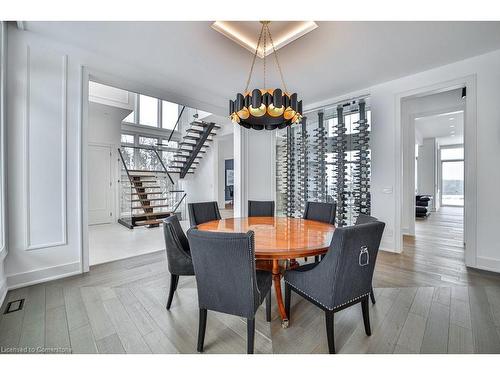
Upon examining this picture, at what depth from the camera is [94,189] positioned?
19.3 ft

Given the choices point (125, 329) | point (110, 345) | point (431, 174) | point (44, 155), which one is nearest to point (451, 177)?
point (431, 174)

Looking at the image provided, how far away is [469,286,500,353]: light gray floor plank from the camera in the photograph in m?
1.48

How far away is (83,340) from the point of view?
1.56m

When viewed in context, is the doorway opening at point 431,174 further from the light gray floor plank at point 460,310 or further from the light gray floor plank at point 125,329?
the light gray floor plank at point 125,329

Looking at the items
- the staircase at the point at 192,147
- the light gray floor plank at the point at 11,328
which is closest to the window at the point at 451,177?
the staircase at the point at 192,147

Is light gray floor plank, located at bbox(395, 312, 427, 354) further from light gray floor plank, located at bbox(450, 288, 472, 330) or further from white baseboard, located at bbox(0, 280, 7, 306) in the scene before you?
white baseboard, located at bbox(0, 280, 7, 306)

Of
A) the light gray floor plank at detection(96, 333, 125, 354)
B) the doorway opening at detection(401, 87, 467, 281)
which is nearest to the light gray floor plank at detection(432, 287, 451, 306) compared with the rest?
the doorway opening at detection(401, 87, 467, 281)

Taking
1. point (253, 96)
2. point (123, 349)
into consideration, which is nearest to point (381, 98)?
point (253, 96)

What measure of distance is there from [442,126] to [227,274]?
28.2 feet

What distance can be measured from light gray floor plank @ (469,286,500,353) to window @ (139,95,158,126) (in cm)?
836

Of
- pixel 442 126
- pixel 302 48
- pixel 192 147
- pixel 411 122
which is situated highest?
pixel 442 126

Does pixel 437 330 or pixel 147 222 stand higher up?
pixel 147 222

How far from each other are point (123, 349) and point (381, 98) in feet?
14.8

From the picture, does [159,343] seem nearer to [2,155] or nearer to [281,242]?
[281,242]
